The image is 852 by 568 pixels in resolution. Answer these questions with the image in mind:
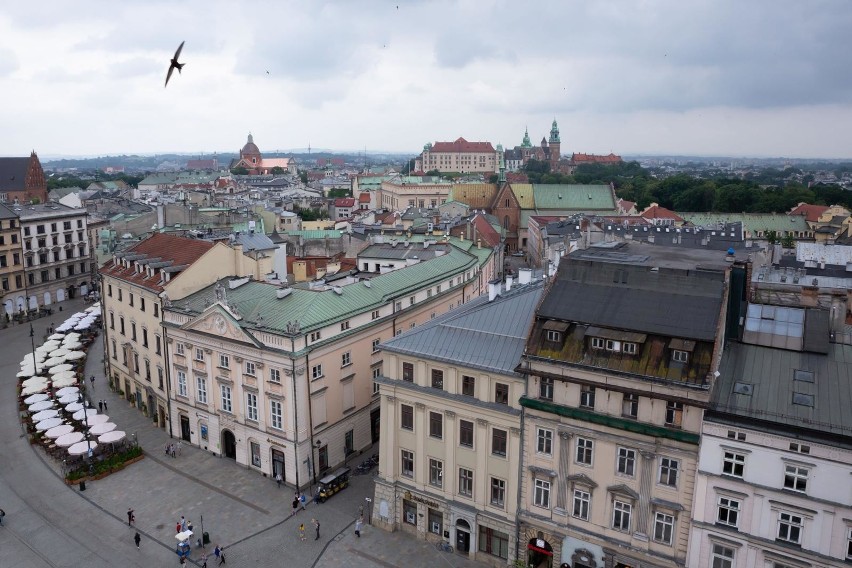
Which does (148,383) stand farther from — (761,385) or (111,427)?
(761,385)

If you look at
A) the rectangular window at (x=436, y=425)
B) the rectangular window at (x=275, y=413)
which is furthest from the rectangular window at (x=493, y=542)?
the rectangular window at (x=275, y=413)

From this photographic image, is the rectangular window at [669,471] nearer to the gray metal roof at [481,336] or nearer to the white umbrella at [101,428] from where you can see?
the gray metal roof at [481,336]

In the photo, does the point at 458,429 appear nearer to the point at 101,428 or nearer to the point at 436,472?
the point at 436,472

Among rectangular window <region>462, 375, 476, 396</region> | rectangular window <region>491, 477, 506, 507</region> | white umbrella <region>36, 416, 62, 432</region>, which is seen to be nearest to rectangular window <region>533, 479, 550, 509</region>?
rectangular window <region>491, 477, 506, 507</region>

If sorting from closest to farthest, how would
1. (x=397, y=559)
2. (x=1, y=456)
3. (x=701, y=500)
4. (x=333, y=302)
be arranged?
(x=701, y=500), (x=397, y=559), (x=333, y=302), (x=1, y=456)

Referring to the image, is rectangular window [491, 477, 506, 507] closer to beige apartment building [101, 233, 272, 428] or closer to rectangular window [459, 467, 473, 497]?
rectangular window [459, 467, 473, 497]

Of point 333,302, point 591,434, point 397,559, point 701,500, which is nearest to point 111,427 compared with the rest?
point 333,302
